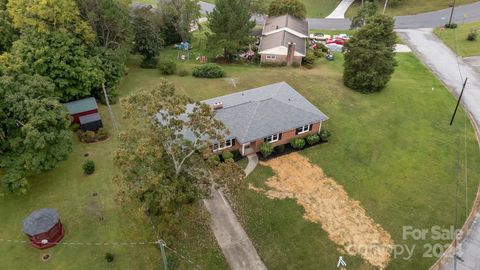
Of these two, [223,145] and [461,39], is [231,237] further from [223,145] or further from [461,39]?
[461,39]

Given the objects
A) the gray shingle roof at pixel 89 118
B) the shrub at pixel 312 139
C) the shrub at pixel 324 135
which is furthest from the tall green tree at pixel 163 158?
the gray shingle roof at pixel 89 118

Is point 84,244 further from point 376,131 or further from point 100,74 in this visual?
point 376,131

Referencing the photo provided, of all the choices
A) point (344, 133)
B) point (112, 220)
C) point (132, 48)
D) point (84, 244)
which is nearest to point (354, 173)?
point (344, 133)

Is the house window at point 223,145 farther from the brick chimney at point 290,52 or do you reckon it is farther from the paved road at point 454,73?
the brick chimney at point 290,52

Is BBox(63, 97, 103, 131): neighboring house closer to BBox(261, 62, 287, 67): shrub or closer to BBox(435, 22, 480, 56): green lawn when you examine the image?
BBox(261, 62, 287, 67): shrub

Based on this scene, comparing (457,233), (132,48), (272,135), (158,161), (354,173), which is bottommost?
(457,233)

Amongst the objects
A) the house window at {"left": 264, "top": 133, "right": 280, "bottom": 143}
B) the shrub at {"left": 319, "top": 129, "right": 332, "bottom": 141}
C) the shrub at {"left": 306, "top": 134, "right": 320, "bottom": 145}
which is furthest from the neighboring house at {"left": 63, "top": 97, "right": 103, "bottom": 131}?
the shrub at {"left": 319, "top": 129, "right": 332, "bottom": 141}

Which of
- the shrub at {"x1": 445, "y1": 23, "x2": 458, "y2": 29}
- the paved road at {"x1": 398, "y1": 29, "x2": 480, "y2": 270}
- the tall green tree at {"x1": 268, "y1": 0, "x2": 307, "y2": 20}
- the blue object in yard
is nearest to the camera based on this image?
the paved road at {"x1": 398, "y1": 29, "x2": 480, "y2": 270}
